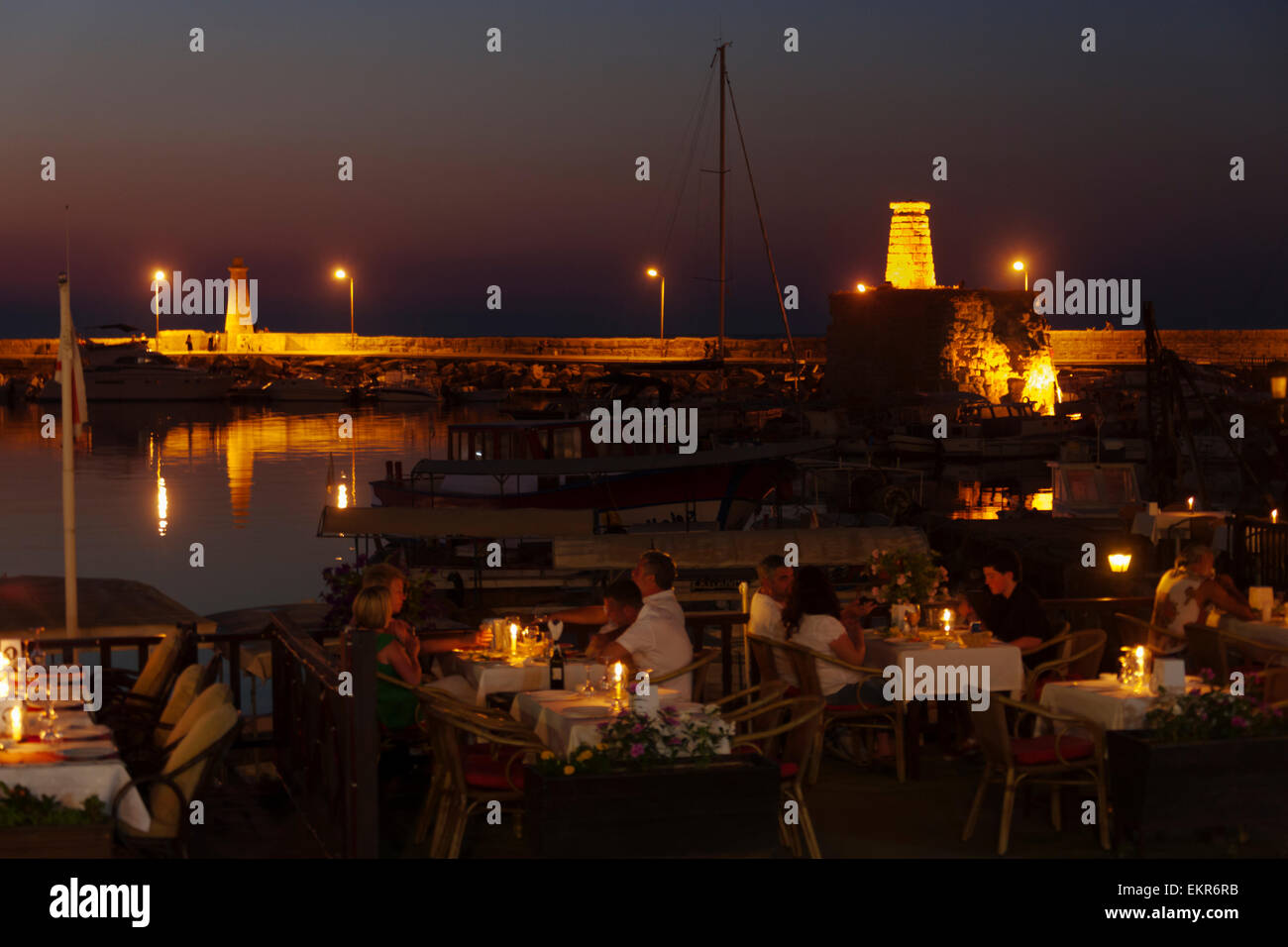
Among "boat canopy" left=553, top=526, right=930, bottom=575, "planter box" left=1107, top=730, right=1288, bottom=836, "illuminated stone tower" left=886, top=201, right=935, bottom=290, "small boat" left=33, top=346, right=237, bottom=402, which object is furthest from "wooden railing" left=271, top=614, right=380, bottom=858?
"small boat" left=33, top=346, right=237, bottom=402

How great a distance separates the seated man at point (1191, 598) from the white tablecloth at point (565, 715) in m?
3.79

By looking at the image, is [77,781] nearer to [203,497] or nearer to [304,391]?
[203,497]

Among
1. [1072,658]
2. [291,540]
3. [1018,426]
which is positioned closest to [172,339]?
[1018,426]

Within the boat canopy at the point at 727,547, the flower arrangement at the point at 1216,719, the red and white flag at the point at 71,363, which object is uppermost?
the red and white flag at the point at 71,363

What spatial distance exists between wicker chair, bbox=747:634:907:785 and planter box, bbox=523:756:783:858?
2026mm

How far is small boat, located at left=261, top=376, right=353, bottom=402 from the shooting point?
8900 centimetres

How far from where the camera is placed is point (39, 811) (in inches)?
235

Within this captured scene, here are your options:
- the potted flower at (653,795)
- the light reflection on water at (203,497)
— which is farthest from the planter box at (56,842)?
the light reflection on water at (203,497)

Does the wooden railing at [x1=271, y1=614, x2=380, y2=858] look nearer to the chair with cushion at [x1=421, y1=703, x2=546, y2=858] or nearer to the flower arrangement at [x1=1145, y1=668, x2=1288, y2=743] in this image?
the chair with cushion at [x1=421, y1=703, x2=546, y2=858]

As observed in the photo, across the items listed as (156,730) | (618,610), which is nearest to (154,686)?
(156,730)

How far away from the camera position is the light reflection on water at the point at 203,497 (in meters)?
27.8

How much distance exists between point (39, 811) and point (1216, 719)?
4.84 m

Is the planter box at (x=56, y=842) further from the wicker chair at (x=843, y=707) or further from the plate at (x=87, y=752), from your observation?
the wicker chair at (x=843, y=707)
